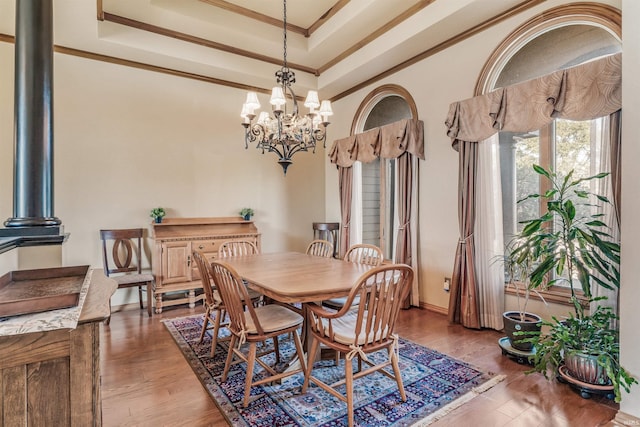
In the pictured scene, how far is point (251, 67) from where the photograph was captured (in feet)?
15.5

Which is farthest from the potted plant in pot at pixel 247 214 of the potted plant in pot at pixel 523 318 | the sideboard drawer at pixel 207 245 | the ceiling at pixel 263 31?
the potted plant in pot at pixel 523 318

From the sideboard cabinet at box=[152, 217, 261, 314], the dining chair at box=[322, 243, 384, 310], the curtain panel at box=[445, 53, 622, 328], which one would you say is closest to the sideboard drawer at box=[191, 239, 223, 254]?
the sideboard cabinet at box=[152, 217, 261, 314]

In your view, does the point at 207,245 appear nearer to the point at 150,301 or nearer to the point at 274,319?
the point at 150,301

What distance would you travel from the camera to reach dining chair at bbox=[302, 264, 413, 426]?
1.90 metres

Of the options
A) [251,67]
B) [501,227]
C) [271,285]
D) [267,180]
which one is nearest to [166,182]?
[267,180]

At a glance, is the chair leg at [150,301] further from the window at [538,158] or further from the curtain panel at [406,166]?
the window at [538,158]

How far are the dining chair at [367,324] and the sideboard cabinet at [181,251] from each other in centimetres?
249

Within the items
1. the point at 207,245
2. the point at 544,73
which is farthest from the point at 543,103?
the point at 207,245

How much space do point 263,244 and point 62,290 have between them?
388 centimetres

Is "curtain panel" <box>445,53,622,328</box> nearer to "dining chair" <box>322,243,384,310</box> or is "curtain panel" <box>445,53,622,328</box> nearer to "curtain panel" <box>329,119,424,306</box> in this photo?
"curtain panel" <box>329,119,424,306</box>

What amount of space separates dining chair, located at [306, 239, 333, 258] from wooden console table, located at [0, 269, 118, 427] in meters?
2.72

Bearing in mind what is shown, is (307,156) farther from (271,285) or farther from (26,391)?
(26,391)

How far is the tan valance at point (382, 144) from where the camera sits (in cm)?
405

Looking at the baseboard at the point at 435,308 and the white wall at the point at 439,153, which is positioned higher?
the white wall at the point at 439,153
